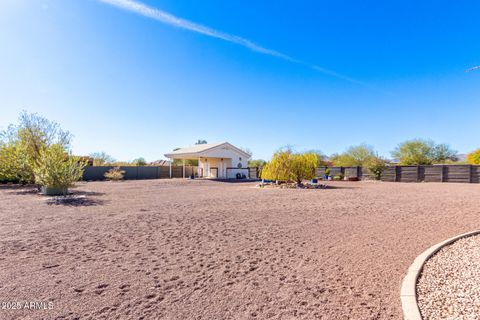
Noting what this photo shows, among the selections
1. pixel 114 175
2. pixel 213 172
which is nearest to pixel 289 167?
pixel 213 172

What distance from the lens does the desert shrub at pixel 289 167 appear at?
61.1 ft

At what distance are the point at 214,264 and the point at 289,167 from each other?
49.9 ft

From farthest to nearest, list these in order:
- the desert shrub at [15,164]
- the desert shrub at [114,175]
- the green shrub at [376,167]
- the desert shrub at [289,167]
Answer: the desert shrub at [114,175] < the green shrub at [376,167] < the desert shrub at [289,167] < the desert shrub at [15,164]

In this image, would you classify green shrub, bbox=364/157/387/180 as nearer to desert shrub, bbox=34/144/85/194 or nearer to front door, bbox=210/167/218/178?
front door, bbox=210/167/218/178

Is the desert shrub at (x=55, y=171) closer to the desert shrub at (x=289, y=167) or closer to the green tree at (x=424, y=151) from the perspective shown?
the desert shrub at (x=289, y=167)

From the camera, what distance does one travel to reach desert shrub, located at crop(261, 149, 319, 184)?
18625 millimetres

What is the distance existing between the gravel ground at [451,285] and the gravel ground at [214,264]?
289mm

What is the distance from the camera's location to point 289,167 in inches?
734

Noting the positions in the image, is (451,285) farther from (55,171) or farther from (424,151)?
(424,151)

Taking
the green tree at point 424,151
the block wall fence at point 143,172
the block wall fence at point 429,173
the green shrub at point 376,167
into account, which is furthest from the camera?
the green tree at point 424,151

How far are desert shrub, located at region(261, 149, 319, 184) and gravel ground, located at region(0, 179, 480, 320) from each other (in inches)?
432

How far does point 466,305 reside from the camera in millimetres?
2662

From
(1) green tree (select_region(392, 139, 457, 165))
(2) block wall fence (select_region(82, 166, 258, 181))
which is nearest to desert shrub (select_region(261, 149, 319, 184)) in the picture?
(2) block wall fence (select_region(82, 166, 258, 181))

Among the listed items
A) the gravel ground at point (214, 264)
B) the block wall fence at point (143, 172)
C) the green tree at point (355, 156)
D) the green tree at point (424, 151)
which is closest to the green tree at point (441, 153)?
the green tree at point (424, 151)
